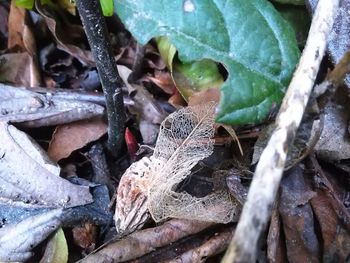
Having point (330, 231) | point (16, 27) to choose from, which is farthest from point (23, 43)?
point (330, 231)

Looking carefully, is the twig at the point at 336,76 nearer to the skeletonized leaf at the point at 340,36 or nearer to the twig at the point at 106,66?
the skeletonized leaf at the point at 340,36

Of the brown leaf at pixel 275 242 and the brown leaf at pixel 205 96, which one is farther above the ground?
the brown leaf at pixel 205 96

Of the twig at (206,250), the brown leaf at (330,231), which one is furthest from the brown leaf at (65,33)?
the brown leaf at (330,231)

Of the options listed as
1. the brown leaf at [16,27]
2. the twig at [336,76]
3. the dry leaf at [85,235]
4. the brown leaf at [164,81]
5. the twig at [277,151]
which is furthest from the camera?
the brown leaf at [16,27]

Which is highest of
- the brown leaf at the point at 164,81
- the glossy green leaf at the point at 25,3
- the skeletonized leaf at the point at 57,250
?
the glossy green leaf at the point at 25,3

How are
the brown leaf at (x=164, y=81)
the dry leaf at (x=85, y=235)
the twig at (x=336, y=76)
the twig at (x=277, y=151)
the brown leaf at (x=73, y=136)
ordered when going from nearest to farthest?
the twig at (x=277, y=151) < the twig at (x=336, y=76) < the dry leaf at (x=85, y=235) < the brown leaf at (x=73, y=136) < the brown leaf at (x=164, y=81)

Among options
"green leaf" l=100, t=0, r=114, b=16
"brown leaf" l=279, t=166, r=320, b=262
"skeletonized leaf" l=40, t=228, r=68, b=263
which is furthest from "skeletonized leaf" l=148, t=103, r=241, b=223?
"green leaf" l=100, t=0, r=114, b=16

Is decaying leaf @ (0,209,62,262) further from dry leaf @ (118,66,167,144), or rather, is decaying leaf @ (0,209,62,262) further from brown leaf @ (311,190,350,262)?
brown leaf @ (311,190,350,262)
